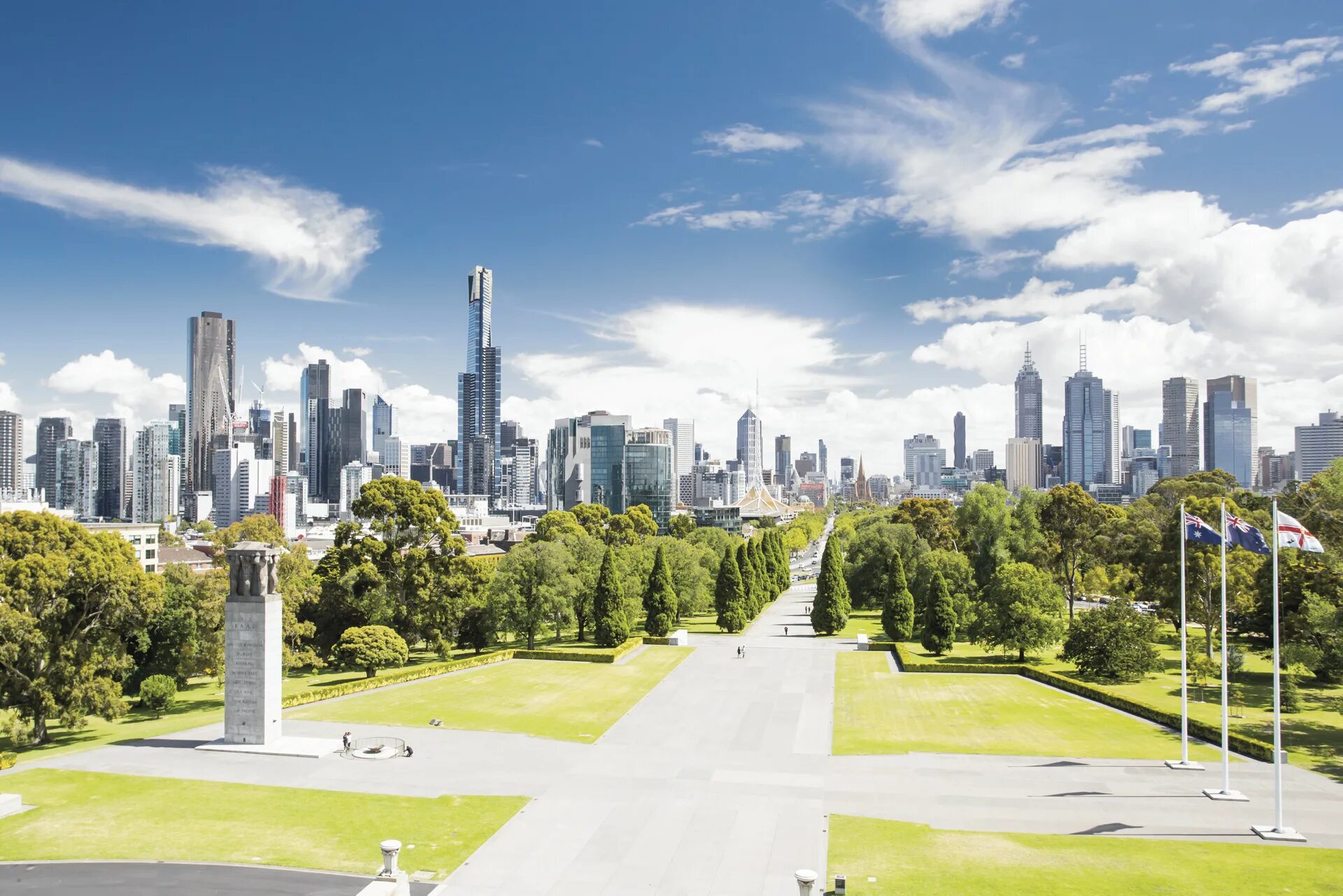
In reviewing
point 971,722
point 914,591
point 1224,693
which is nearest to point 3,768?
point 971,722

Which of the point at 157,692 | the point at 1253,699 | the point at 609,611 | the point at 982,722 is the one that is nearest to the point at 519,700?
the point at 609,611

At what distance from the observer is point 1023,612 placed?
173 feet

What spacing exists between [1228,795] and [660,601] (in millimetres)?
40809

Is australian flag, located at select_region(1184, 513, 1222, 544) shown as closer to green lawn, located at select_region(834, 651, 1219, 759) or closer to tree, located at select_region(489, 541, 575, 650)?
green lawn, located at select_region(834, 651, 1219, 759)

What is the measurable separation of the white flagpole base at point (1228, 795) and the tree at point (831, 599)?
40282mm

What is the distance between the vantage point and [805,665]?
179 feet

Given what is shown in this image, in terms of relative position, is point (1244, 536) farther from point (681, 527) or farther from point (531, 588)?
point (681, 527)

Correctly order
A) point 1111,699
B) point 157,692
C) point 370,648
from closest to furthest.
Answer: point 157,692
point 1111,699
point 370,648

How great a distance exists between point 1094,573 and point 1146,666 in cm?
3732

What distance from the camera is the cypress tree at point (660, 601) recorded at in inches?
2530

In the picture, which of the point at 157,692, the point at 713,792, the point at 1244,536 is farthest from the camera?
the point at 157,692

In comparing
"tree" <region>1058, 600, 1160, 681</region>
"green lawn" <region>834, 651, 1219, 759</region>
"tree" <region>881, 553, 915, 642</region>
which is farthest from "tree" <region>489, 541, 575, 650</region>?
"tree" <region>1058, 600, 1160, 681</region>

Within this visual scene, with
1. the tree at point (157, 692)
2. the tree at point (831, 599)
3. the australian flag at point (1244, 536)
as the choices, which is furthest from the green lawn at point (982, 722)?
the tree at point (157, 692)

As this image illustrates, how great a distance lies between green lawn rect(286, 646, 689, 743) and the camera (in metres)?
38.9
